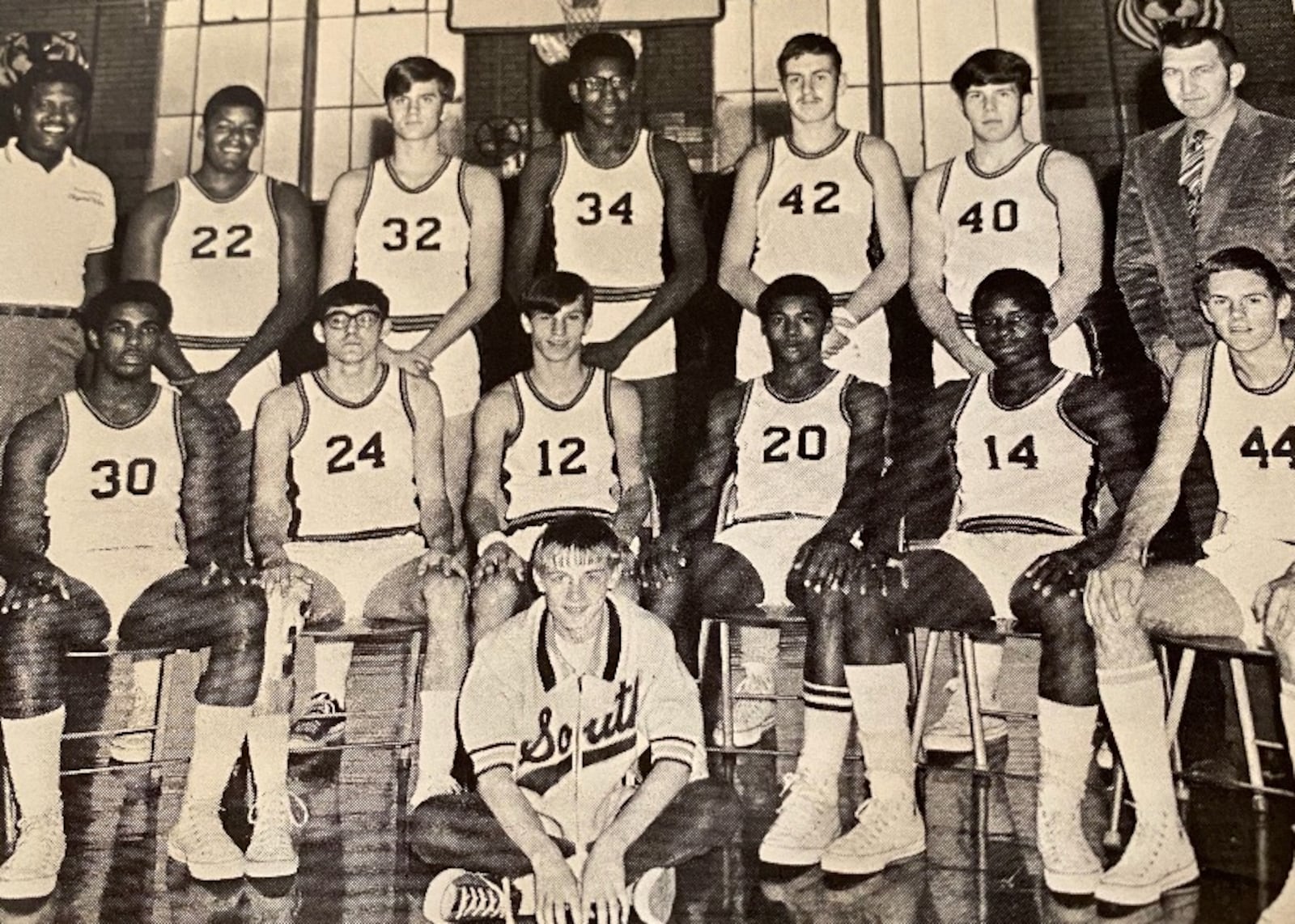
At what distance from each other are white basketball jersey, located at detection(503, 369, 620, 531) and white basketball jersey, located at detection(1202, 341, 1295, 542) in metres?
1.30

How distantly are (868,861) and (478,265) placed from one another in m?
1.59

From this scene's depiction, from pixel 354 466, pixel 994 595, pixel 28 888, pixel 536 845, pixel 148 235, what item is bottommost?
pixel 28 888

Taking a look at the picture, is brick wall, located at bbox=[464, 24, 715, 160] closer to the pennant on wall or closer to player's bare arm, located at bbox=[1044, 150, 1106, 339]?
player's bare arm, located at bbox=[1044, 150, 1106, 339]

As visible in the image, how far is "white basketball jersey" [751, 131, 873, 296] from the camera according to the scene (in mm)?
2820

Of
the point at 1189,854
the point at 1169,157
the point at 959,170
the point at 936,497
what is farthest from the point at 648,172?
the point at 1189,854

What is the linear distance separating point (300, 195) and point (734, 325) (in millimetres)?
1105

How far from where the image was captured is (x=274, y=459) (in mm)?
2805

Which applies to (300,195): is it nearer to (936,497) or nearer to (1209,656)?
(936,497)

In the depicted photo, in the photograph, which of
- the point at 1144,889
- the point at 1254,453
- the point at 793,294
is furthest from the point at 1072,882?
the point at 793,294

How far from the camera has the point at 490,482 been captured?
109 inches

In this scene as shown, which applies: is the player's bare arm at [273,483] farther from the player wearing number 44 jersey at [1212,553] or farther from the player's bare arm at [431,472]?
the player wearing number 44 jersey at [1212,553]

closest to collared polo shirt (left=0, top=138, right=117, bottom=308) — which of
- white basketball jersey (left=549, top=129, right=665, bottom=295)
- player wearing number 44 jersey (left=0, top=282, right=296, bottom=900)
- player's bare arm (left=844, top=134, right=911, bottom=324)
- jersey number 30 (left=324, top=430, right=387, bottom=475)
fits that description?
player wearing number 44 jersey (left=0, top=282, right=296, bottom=900)

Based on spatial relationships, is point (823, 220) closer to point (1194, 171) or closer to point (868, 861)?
point (1194, 171)

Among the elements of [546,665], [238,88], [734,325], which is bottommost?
[546,665]
